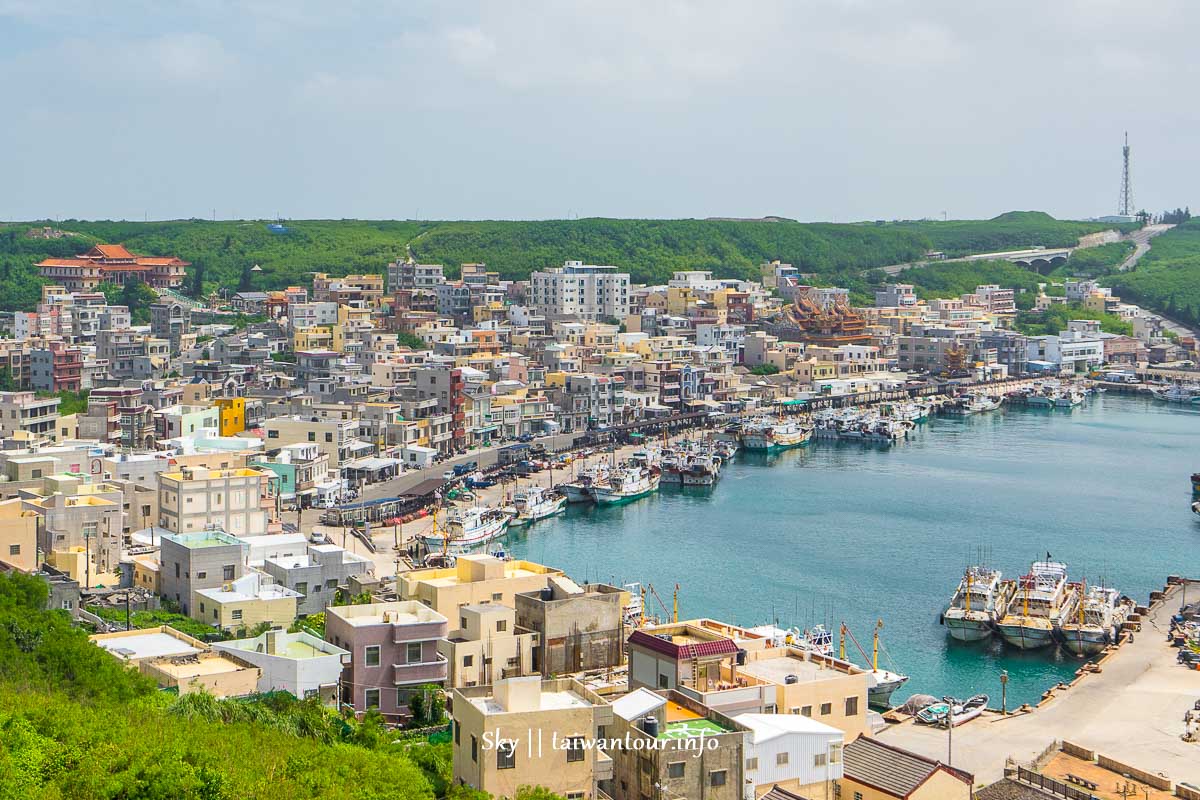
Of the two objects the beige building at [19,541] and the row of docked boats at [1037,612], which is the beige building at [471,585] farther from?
the row of docked boats at [1037,612]

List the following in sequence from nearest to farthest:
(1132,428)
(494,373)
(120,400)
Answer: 1. (120,400)
2. (494,373)
3. (1132,428)

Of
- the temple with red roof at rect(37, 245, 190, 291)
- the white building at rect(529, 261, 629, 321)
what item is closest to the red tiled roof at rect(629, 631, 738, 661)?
the white building at rect(529, 261, 629, 321)

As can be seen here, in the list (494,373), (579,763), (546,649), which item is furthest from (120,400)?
(579,763)

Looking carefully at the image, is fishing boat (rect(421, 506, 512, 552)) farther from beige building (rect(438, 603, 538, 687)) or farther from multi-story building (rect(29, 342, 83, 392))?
multi-story building (rect(29, 342, 83, 392))

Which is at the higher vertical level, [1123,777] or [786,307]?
[786,307]

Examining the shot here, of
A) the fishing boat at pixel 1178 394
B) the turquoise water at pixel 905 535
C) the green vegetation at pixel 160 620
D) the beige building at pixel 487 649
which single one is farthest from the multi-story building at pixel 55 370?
the fishing boat at pixel 1178 394

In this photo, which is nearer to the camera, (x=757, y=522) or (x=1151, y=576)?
(x=1151, y=576)

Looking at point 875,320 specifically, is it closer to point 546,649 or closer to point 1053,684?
point 1053,684
